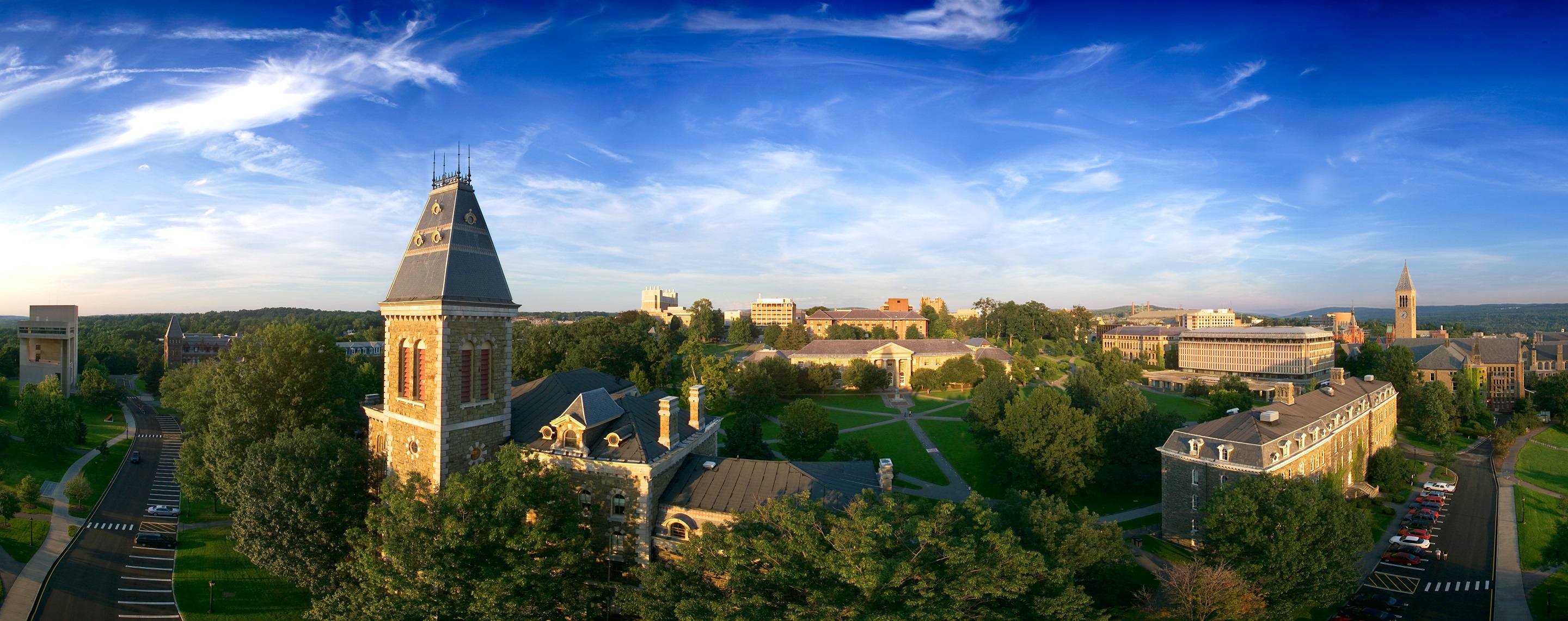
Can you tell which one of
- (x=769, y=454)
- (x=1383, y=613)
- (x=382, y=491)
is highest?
(x=382, y=491)

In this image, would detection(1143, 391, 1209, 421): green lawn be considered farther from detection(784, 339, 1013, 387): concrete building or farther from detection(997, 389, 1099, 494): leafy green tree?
detection(997, 389, 1099, 494): leafy green tree

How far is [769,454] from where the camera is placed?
148 ft

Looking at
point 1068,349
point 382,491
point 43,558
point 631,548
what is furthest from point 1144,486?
point 1068,349

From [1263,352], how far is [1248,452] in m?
93.9

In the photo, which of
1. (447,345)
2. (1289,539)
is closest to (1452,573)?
(1289,539)

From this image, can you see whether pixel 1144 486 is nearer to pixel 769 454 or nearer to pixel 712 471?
pixel 769 454

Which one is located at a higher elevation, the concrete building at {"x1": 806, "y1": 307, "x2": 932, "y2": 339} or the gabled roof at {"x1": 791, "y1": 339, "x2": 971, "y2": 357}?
the concrete building at {"x1": 806, "y1": 307, "x2": 932, "y2": 339}

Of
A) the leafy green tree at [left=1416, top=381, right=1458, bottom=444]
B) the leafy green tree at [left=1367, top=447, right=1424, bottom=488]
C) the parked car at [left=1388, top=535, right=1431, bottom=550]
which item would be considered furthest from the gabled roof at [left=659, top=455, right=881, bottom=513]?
the leafy green tree at [left=1416, top=381, right=1458, bottom=444]

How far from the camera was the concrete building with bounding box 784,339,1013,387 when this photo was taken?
325ft

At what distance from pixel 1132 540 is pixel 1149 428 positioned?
11890 millimetres

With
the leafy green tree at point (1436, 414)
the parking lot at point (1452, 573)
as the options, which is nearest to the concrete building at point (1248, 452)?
the parking lot at point (1452, 573)

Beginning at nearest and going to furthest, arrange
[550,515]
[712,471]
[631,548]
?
1. [550,515]
2. [631,548]
3. [712,471]

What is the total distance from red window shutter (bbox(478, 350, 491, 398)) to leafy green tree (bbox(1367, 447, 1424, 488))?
62722 mm

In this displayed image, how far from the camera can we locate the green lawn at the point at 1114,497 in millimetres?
45844
